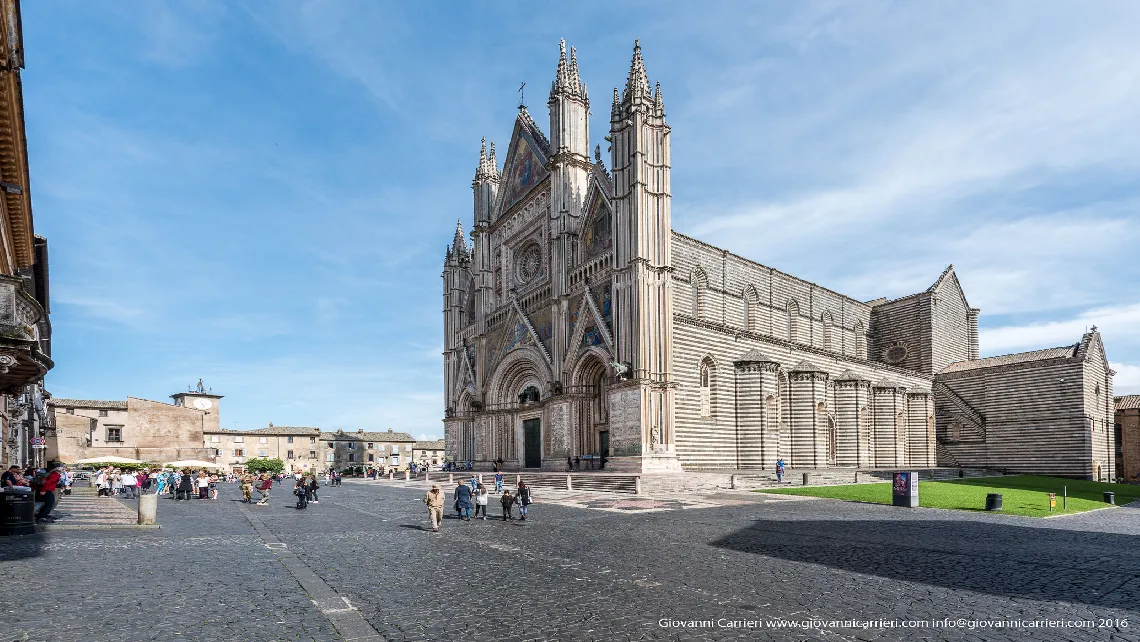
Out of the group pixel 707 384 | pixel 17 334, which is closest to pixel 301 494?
pixel 17 334

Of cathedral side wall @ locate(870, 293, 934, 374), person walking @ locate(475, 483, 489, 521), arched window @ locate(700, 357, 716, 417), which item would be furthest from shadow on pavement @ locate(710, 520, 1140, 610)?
cathedral side wall @ locate(870, 293, 934, 374)

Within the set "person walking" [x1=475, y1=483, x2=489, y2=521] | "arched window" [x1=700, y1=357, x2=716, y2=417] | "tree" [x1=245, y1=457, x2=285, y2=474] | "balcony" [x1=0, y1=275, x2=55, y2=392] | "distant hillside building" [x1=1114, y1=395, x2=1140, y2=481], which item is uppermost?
"balcony" [x1=0, y1=275, x2=55, y2=392]

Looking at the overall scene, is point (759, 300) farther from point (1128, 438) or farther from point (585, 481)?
point (1128, 438)

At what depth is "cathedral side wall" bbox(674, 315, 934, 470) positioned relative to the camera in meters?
38.5

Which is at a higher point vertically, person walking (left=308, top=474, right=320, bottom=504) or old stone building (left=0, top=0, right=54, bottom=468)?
old stone building (left=0, top=0, right=54, bottom=468)

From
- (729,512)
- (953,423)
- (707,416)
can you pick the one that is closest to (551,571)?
(729,512)

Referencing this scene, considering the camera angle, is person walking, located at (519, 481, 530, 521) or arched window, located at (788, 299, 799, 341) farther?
arched window, located at (788, 299, 799, 341)

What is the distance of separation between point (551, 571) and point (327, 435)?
98826 millimetres

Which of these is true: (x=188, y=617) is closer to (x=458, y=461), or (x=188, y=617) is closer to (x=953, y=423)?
(x=458, y=461)

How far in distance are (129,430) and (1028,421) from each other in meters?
78.9

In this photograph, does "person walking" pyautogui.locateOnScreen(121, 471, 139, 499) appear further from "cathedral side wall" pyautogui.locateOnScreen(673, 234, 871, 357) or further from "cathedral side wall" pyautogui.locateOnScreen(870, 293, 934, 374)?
"cathedral side wall" pyautogui.locateOnScreen(870, 293, 934, 374)

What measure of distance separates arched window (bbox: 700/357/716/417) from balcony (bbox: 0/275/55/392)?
31.5 meters

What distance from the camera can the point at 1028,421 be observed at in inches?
1998

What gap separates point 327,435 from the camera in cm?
10306
